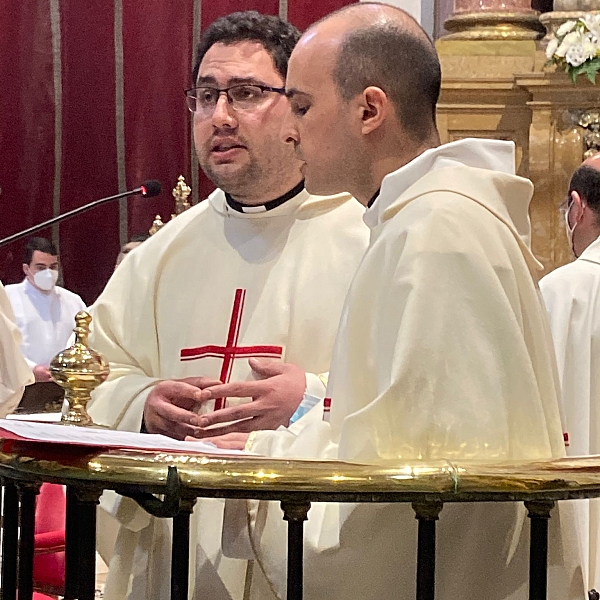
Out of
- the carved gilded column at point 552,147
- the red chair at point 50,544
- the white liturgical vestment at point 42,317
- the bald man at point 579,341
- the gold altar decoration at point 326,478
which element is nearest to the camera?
the gold altar decoration at point 326,478

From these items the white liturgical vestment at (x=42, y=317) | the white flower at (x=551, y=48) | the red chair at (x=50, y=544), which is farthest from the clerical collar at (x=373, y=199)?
the white liturgical vestment at (x=42, y=317)

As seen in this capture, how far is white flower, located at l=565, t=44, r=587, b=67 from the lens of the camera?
6270 millimetres

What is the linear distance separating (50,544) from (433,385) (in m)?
2.51

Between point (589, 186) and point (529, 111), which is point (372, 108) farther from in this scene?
point (529, 111)

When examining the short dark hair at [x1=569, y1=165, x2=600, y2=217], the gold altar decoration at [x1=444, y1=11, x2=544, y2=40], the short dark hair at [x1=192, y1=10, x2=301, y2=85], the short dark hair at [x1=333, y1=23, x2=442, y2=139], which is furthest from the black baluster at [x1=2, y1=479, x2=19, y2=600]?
the gold altar decoration at [x1=444, y1=11, x2=544, y2=40]

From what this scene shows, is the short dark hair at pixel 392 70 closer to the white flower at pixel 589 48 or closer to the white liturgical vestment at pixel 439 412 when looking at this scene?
the white liturgical vestment at pixel 439 412

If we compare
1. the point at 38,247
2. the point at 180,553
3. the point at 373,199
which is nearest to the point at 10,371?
the point at 38,247

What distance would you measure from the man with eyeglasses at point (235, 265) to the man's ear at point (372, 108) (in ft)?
2.52

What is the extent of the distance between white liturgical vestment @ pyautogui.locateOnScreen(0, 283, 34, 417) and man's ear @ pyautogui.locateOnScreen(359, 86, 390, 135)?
4.78 m

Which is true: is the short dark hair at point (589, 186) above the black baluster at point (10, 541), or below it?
above

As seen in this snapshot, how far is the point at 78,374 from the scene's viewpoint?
7.61ft

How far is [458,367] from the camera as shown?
1797mm

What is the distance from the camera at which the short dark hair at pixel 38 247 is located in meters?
8.44

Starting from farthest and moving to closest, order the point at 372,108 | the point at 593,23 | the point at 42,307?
the point at 42,307 → the point at 593,23 → the point at 372,108
